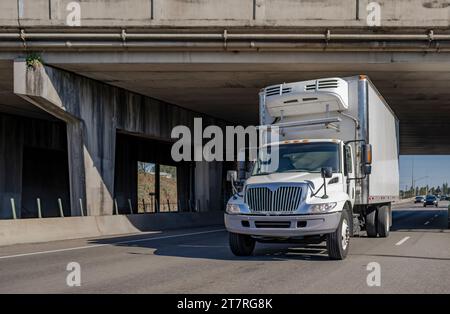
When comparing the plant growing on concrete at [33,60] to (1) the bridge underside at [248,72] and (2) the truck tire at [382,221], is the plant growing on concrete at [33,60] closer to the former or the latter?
(1) the bridge underside at [248,72]

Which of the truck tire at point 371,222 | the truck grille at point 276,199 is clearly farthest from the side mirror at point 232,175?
the truck tire at point 371,222

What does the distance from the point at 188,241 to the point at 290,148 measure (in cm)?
544

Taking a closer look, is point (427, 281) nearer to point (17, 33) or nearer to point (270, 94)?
point (270, 94)

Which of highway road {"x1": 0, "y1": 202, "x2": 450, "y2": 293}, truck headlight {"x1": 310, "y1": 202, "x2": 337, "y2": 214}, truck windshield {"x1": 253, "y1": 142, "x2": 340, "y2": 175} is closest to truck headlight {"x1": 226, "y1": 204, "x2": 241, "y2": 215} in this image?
highway road {"x1": 0, "y1": 202, "x2": 450, "y2": 293}

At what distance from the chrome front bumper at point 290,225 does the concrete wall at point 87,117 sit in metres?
11.8

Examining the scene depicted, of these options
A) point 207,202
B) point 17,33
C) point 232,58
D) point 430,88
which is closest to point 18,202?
point 207,202

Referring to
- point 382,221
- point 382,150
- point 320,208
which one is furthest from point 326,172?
point 382,221

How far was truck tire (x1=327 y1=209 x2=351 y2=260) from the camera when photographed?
35.6 feet

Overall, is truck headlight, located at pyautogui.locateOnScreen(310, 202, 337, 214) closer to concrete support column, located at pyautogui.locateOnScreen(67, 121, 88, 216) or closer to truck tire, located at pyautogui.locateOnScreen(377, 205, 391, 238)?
truck tire, located at pyautogui.locateOnScreen(377, 205, 391, 238)

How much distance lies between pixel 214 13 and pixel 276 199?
949 cm

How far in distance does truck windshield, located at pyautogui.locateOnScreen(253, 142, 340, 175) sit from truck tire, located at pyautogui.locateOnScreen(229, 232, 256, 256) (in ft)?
4.68

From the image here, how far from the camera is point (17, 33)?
61.4 ft

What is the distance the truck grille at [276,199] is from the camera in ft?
35.2

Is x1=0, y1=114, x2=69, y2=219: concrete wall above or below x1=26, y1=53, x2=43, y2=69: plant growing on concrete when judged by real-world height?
below
